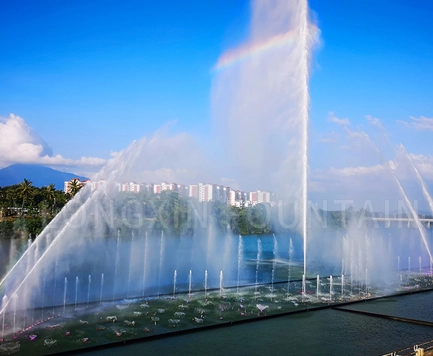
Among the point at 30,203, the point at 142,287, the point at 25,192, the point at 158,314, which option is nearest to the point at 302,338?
the point at 158,314

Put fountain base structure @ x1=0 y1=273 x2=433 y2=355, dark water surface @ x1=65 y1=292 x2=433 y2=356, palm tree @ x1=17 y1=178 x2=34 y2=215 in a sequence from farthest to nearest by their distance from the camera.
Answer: palm tree @ x1=17 y1=178 x2=34 y2=215, fountain base structure @ x1=0 y1=273 x2=433 y2=355, dark water surface @ x1=65 y1=292 x2=433 y2=356

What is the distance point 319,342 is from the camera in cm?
2289

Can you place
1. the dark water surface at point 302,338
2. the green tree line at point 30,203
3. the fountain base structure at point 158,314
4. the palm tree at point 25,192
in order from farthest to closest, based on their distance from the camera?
the palm tree at point 25,192, the green tree line at point 30,203, the fountain base structure at point 158,314, the dark water surface at point 302,338

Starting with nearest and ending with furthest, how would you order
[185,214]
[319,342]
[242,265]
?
[319,342] → [242,265] → [185,214]

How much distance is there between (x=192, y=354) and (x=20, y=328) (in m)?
10.1

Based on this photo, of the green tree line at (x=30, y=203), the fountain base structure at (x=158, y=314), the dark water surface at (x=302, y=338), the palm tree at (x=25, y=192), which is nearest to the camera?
the dark water surface at (x=302, y=338)

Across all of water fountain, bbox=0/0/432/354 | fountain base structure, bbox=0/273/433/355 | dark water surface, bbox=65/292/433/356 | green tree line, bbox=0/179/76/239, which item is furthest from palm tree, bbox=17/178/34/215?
dark water surface, bbox=65/292/433/356

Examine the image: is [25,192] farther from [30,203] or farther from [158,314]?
[158,314]

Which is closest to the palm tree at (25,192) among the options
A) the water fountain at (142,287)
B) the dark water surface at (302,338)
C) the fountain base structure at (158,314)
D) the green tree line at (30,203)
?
the green tree line at (30,203)

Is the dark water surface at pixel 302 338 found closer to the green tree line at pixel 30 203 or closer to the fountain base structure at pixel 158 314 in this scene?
the fountain base structure at pixel 158 314

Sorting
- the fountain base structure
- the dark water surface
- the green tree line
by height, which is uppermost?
the green tree line

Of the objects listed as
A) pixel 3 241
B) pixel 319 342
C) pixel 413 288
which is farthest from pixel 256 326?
pixel 3 241

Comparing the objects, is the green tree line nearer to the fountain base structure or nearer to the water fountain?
the water fountain

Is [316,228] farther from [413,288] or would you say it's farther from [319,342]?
[319,342]
